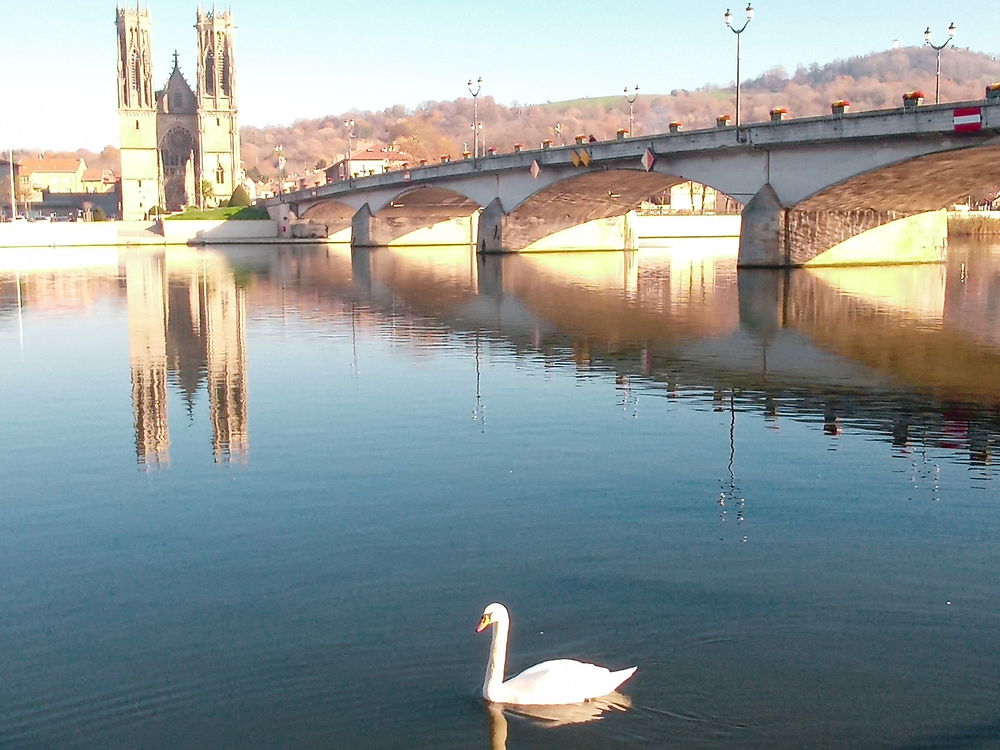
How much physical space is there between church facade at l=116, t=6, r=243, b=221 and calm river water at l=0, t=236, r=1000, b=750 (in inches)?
5394

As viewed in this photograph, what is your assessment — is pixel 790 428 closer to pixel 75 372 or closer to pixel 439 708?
pixel 439 708

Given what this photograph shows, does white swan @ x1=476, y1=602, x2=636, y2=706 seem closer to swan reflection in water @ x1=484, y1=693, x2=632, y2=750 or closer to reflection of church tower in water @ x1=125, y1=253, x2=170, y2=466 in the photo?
swan reflection in water @ x1=484, y1=693, x2=632, y2=750

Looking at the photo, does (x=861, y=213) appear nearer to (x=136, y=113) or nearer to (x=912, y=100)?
(x=912, y=100)

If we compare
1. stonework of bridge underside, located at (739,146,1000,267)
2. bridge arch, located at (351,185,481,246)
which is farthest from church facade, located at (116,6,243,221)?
stonework of bridge underside, located at (739,146,1000,267)

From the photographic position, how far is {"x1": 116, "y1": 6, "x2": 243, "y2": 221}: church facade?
515 feet

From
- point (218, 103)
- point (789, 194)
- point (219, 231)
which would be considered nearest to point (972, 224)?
point (789, 194)

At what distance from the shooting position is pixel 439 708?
8312mm

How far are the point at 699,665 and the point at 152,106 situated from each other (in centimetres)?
16429

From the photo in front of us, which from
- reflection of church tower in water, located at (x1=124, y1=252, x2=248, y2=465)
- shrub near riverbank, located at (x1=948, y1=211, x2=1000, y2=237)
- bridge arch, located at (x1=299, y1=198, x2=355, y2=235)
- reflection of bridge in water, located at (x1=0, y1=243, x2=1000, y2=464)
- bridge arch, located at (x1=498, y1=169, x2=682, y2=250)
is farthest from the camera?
bridge arch, located at (x1=299, y1=198, x2=355, y2=235)

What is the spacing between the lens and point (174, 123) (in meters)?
165

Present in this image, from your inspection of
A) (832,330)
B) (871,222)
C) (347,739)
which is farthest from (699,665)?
(871,222)

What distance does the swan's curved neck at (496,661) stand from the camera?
8086mm

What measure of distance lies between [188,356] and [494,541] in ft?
52.1

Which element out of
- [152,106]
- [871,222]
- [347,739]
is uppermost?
[152,106]
